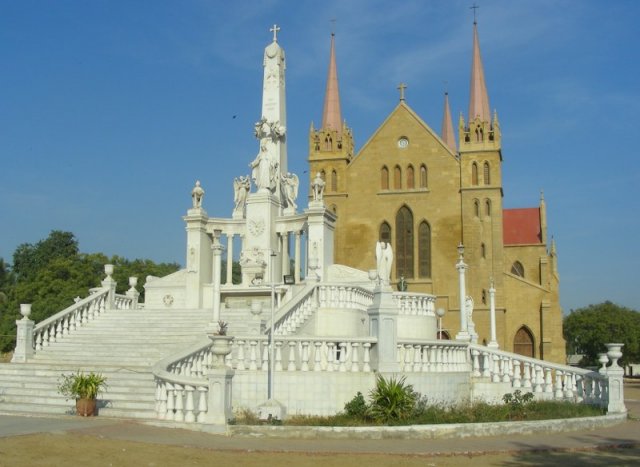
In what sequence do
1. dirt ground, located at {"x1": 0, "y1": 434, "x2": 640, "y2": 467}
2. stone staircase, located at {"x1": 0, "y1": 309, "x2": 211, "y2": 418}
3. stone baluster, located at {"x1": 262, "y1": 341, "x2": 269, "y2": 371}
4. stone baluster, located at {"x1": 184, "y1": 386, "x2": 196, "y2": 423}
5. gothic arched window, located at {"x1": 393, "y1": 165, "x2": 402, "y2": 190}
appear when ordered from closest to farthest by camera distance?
dirt ground, located at {"x1": 0, "y1": 434, "x2": 640, "y2": 467} < stone baluster, located at {"x1": 184, "y1": 386, "x2": 196, "y2": 423} < stone baluster, located at {"x1": 262, "y1": 341, "x2": 269, "y2": 371} < stone staircase, located at {"x1": 0, "y1": 309, "x2": 211, "y2": 418} < gothic arched window, located at {"x1": 393, "y1": 165, "x2": 402, "y2": 190}

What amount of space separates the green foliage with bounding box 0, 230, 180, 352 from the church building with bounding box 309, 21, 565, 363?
1874cm

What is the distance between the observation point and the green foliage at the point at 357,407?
48.7 ft

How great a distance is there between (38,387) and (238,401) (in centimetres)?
508

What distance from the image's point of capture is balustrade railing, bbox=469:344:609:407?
18.8 metres

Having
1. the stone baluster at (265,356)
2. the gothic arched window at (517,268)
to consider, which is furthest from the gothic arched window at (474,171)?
the stone baluster at (265,356)

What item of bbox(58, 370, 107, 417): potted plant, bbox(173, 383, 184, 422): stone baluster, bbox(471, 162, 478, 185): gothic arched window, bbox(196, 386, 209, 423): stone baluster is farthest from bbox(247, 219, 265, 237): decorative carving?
bbox(471, 162, 478, 185): gothic arched window

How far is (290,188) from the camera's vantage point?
3262 centimetres

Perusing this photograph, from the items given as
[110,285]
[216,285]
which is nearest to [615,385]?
[216,285]

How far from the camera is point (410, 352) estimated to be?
1695 centimetres

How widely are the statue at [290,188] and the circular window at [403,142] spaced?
20949 mm

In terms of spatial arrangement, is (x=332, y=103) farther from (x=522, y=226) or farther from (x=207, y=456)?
(x=207, y=456)

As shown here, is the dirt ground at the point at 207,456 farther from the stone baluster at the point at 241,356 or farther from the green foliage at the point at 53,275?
the green foliage at the point at 53,275

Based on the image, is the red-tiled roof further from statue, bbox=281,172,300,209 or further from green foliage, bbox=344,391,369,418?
green foliage, bbox=344,391,369,418

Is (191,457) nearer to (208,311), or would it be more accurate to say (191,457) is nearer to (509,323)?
(208,311)
